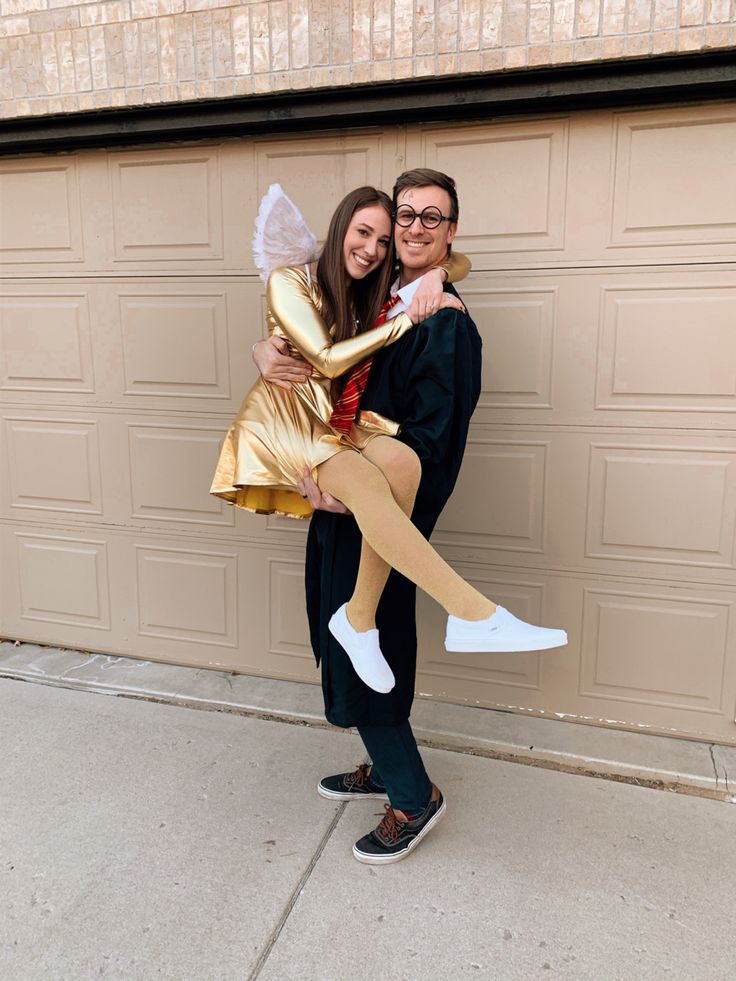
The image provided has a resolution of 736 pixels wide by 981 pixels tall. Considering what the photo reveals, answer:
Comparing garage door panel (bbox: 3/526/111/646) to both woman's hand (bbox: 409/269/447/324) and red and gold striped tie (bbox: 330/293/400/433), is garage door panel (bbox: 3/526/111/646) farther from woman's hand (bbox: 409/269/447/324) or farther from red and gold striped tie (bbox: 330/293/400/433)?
woman's hand (bbox: 409/269/447/324)

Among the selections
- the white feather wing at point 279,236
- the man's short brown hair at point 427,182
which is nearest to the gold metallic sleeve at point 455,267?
the man's short brown hair at point 427,182

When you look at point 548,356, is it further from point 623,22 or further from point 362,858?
point 362,858

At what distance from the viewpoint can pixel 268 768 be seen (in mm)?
2725

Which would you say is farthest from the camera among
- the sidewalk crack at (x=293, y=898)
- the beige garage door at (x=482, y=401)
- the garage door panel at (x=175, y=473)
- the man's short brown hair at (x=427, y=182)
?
the garage door panel at (x=175, y=473)

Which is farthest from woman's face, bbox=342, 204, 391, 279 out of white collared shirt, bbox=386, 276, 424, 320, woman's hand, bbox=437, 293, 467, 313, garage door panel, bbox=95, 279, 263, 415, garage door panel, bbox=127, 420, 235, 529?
garage door panel, bbox=127, 420, 235, 529

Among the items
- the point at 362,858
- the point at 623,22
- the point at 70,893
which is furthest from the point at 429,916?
the point at 623,22

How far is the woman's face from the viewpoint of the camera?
2021 mm

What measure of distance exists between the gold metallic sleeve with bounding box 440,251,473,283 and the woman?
156 mm

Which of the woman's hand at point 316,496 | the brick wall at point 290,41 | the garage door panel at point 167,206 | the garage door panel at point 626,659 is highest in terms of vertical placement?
the brick wall at point 290,41

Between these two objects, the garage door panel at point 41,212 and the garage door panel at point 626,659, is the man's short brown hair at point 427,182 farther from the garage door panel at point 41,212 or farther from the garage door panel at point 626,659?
the garage door panel at point 41,212

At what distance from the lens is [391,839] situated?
7.35 ft

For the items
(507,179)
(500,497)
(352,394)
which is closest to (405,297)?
(352,394)

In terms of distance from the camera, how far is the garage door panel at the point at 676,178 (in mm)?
2504

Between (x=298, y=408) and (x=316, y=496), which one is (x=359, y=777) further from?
(x=298, y=408)
